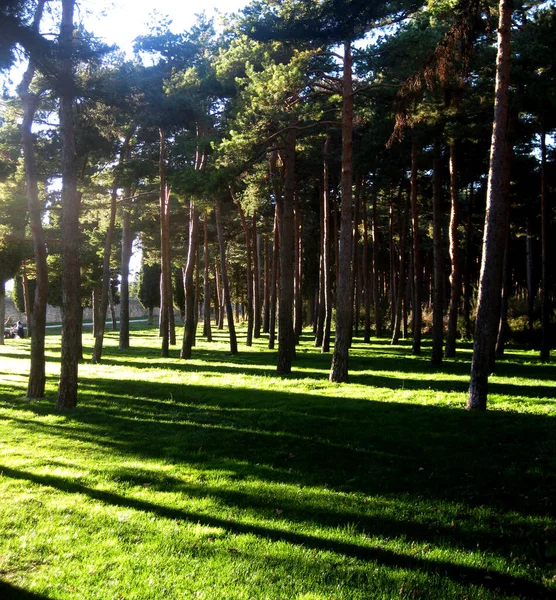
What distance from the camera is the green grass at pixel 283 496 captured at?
4.55 m

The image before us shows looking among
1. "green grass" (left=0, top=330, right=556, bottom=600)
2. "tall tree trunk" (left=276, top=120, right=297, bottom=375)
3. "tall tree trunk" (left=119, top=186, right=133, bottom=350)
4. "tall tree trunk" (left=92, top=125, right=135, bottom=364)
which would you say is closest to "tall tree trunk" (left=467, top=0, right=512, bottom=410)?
"green grass" (left=0, top=330, right=556, bottom=600)

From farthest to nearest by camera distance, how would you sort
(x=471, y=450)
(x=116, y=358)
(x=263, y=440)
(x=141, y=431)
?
(x=116, y=358) < (x=141, y=431) < (x=263, y=440) < (x=471, y=450)

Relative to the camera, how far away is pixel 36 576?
4.52 meters

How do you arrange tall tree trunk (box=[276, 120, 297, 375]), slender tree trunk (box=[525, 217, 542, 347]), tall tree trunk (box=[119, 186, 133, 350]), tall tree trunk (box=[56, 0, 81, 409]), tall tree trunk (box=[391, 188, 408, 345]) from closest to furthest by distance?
tall tree trunk (box=[56, 0, 81, 409])
tall tree trunk (box=[276, 120, 297, 375])
slender tree trunk (box=[525, 217, 542, 347])
tall tree trunk (box=[391, 188, 408, 345])
tall tree trunk (box=[119, 186, 133, 350])

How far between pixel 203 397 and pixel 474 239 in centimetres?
2605

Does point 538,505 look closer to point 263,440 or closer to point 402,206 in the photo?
point 263,440

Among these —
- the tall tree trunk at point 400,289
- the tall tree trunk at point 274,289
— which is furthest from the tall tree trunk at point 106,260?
the tall tree trunk at point 400,289

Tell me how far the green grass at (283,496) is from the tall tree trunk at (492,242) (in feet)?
2.60

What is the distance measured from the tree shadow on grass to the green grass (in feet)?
0.06

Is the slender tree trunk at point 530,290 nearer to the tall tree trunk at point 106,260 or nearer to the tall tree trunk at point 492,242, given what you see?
the tall tree trunk at point 492,242

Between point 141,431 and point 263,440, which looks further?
point 141,431

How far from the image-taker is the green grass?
455 cm

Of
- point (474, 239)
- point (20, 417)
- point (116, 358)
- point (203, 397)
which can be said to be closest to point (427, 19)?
point (203, 397)

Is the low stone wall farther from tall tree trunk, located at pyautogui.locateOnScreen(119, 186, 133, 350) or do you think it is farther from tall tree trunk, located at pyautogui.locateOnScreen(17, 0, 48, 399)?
tall tree trunk, located at pyautogui.locateOnScreen(17, 0, 48, 399)
